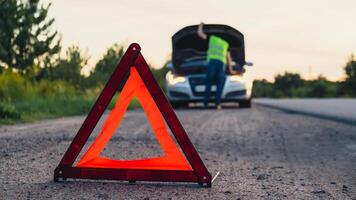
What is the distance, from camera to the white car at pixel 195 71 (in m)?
17.7

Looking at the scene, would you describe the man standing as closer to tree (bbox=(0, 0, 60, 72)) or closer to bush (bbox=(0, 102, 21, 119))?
bush (bbox=(0, 102, 21, 119))

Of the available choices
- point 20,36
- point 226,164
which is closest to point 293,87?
point 20,36

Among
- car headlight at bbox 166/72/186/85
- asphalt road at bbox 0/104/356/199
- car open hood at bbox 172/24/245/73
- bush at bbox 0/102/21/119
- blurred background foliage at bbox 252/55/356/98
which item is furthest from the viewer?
blurred background foliage at bbox 252/55/356/98

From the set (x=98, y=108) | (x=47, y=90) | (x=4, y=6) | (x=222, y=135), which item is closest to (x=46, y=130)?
(x=222, y=135)

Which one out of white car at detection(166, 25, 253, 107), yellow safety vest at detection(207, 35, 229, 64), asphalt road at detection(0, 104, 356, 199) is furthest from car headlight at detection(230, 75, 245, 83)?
asphalt road at detection(0, 104, 356, 199)

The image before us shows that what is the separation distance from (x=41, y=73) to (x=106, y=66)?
177 inches

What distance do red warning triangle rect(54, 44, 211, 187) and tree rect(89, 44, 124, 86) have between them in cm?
2233

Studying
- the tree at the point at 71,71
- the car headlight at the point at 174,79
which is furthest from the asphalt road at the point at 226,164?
the tree at the point at 71,71

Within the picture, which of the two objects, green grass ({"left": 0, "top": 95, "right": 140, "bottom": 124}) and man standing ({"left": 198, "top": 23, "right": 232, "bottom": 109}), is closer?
green grass ({"left": 0, "top": 95, "right": 140, "bottom": 124})

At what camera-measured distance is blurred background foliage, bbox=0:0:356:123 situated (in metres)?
16.2

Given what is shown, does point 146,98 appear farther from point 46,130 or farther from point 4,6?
point 4,6

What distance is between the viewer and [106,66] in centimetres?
3253

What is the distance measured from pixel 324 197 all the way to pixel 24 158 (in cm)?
313

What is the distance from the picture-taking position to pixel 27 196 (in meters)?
3.72
